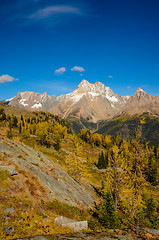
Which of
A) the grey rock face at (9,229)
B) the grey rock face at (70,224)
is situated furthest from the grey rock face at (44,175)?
the grey rock face at (9,229)

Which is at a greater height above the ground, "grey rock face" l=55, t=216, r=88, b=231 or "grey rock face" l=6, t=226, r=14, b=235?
"grey rock face" l=6, t=226, r=14, b=235

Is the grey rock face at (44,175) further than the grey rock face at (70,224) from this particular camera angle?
Yes

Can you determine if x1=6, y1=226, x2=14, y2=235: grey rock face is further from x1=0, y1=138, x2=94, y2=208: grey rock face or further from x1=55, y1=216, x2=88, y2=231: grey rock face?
x1=0, y1=138, x2=94, y2=208: grey rock face

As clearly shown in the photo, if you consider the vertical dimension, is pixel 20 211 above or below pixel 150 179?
above

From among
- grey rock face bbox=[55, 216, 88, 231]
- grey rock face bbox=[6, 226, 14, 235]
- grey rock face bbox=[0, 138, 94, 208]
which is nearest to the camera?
grey rock face bbox=[6, 226, 14, 235]

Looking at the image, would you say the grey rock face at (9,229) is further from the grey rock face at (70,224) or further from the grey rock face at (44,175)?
the grey rock face at (44,175)

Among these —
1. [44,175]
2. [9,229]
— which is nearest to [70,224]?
[9,229]

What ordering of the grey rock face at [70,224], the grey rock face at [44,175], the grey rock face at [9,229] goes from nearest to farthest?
the grey rock face at [9,229], the grey rock face at [70,224], the grey rock face at [44,175]

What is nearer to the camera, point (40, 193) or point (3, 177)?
point (3, 177)

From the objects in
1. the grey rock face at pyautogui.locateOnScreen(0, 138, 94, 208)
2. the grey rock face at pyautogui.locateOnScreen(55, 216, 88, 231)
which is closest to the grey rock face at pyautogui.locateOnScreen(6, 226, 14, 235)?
the grey rock face at pyautogui.locateOnScreen(55, 216, 88, 231)

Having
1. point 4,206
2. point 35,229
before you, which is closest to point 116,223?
point 35,229

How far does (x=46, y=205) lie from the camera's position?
1614 centimetres

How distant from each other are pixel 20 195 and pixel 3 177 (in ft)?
9.27

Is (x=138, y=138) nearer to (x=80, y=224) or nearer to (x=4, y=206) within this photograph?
(x=80, y=224)
